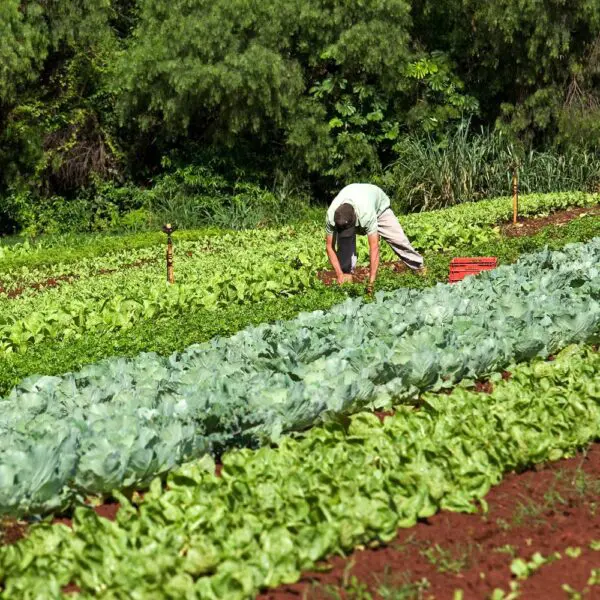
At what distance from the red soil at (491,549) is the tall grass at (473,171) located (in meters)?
18.6

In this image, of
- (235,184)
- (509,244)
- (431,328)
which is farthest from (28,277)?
(431,328)

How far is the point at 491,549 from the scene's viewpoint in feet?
13.8

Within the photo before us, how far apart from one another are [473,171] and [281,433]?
18.5m

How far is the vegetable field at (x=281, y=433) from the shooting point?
4055 millimetres

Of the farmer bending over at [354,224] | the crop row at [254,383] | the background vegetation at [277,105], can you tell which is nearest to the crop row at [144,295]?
the farmer bending over at [354,224]

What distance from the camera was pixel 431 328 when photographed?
6.87m

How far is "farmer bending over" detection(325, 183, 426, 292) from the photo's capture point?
1080 cm

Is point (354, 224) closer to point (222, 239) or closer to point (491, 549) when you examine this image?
point (491, 549)

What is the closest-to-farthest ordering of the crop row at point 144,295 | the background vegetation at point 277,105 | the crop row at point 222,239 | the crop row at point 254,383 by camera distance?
the crop row at point 254,383
the crop row at point 144,295
the crop row at point 222,239
the background vegetation at point 277,105

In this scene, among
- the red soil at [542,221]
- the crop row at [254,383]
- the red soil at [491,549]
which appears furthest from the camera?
the red soil at [542,221]

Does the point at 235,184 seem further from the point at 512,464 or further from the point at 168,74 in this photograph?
the point at 512,464

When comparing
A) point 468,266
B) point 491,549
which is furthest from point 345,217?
point 491,549

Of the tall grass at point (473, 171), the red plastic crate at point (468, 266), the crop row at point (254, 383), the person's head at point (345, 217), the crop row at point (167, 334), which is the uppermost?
the crop row at point (254, 383)

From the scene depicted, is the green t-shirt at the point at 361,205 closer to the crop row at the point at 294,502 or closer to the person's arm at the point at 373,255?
the person's arm at the point at 373,255
